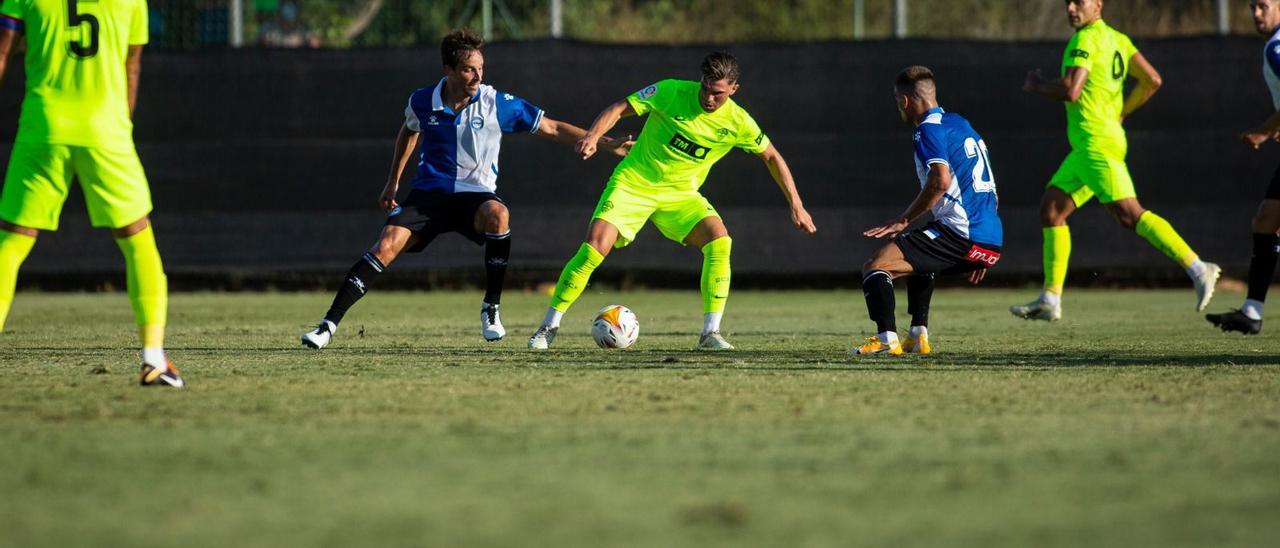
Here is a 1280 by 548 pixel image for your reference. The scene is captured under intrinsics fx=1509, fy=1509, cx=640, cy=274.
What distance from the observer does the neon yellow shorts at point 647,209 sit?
28.0 feet

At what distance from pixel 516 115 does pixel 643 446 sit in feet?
15.5

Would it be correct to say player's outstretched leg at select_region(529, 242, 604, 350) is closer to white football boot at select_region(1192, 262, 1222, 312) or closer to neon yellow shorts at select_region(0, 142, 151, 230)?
neon yellow shorts at select_region(0, 142, 151, 230)

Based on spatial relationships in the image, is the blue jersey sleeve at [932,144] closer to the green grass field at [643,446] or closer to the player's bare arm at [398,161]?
the green grass field at [643,446]

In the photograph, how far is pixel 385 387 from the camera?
20.0 feet

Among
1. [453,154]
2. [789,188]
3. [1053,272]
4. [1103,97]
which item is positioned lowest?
[1053,272]

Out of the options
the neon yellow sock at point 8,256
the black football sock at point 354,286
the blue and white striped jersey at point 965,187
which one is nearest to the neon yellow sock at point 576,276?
the black football sock at point 354,286

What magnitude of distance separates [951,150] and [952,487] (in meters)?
4.37

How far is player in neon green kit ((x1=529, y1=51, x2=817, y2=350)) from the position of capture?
27.7 feet

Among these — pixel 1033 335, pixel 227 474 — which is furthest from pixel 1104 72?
pixel 227 474

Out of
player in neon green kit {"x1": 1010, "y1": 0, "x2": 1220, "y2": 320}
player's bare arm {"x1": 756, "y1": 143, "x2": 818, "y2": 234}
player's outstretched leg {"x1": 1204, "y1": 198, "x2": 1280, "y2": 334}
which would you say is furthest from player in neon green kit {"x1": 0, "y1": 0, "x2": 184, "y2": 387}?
player in neon green kit {"x1": 1010, "y1": 0, "x2": 1220, "y2": 320}

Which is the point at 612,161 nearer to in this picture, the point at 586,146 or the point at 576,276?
the point at 576,276

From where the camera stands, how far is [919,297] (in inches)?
322

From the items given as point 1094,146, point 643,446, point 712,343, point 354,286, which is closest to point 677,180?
point 712,343

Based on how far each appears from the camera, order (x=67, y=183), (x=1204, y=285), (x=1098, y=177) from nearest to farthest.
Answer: (x=67, y=183)
(x=1204, y=285)
(x=1098, y=177)
